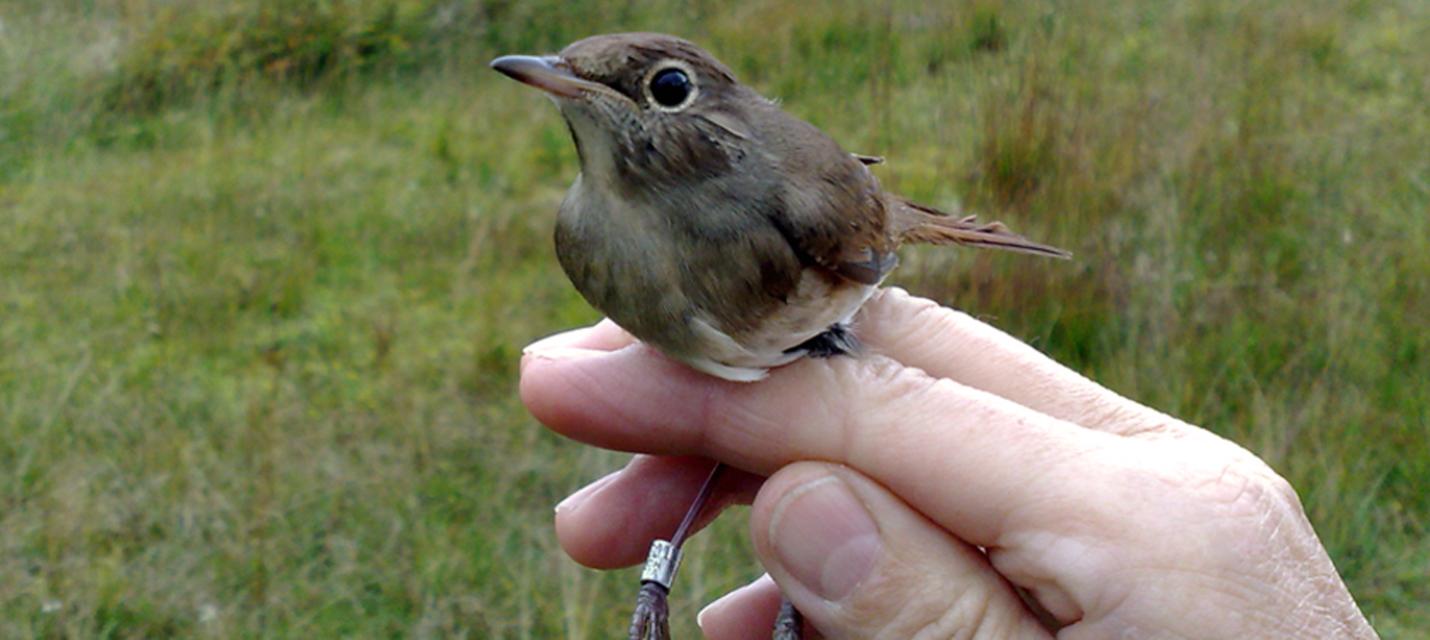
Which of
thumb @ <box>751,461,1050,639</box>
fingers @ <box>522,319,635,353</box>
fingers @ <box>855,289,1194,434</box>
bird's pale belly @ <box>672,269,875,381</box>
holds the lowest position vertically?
thumb @ <box>751,461,1050,639</box>

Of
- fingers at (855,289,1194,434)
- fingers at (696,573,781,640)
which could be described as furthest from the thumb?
fingers at (696,573,781,640)

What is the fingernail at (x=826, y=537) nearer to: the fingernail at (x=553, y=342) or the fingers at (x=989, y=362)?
the fingers at (x=989, y=362)

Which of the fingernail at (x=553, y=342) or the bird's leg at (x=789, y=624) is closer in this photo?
the bird's leg at (x=789, y=624)

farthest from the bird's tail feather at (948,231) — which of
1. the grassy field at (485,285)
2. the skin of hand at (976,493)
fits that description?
the grassy field at (485,285)

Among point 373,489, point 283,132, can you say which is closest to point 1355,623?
point 373,489

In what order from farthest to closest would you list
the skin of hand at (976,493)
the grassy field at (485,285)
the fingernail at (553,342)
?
the grassy field at (485,285), the fingernail at (553,342), the skin of hand at (976,493)

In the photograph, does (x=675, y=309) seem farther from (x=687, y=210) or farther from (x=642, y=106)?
(x=642, y=106)

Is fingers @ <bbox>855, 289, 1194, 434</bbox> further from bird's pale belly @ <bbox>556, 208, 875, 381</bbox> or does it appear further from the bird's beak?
the bird's beak
